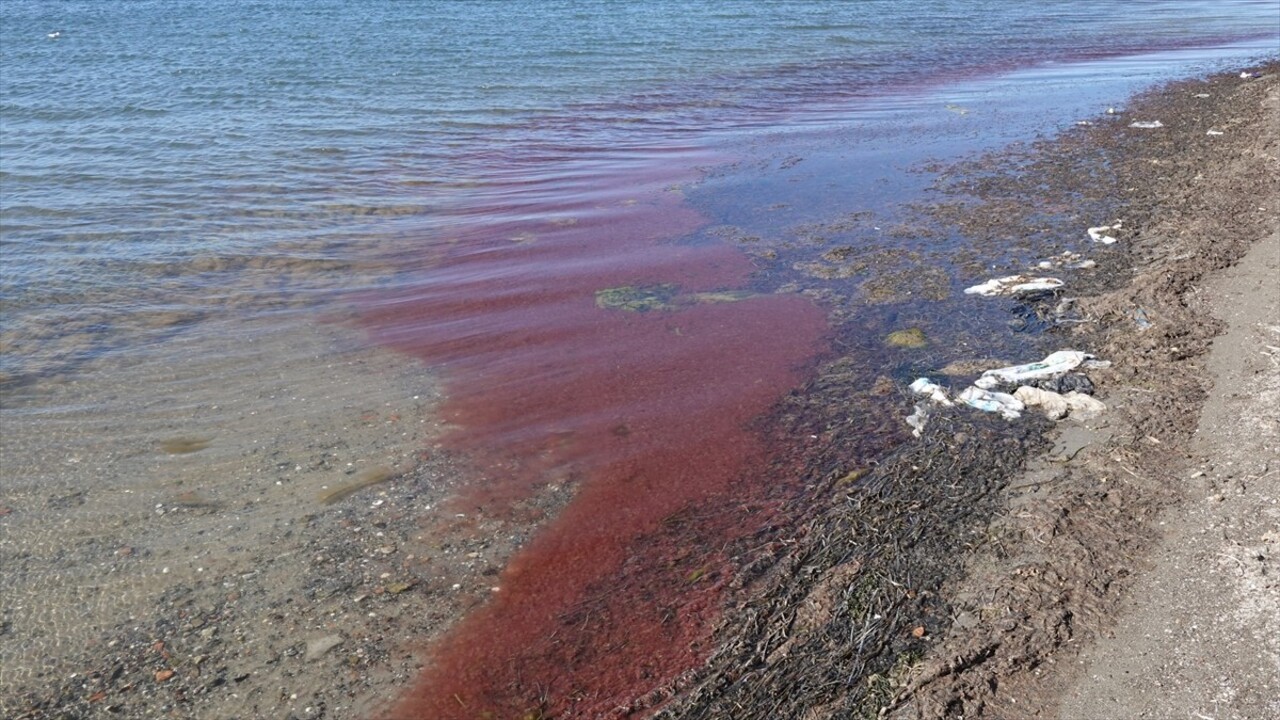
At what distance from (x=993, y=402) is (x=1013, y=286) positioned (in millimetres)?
2281

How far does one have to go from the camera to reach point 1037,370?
6898 mm

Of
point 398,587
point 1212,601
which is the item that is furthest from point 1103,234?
point 398,587

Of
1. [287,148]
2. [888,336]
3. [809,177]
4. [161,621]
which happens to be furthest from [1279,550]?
[287,148]

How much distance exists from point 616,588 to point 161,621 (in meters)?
2.29

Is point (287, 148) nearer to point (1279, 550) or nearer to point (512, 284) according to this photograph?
point (512, 284)

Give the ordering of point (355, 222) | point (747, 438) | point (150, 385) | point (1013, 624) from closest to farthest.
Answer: point (1013, 624) → point (747, 438) → point (150, 385) → point (355, 222)

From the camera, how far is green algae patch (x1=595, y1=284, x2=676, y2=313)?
882 cm

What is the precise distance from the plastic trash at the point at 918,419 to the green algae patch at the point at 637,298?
9.12 ft

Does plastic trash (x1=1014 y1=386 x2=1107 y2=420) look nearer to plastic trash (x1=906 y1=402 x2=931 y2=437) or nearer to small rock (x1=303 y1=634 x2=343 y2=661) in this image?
plastic trash (x1=906 y1=402 x2=931 y2=437)

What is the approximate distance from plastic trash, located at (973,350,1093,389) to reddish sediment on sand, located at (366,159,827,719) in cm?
132

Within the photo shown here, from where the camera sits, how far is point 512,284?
955 cm

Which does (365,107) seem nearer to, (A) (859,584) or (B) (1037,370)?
(B) (1037,370)

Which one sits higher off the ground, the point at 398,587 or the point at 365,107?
the point at 365,107

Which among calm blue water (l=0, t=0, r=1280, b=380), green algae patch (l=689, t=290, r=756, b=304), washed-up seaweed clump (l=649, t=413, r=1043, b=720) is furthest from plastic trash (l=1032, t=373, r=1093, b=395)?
calm blue water (l=0, t=0, r=1280, b=380)
